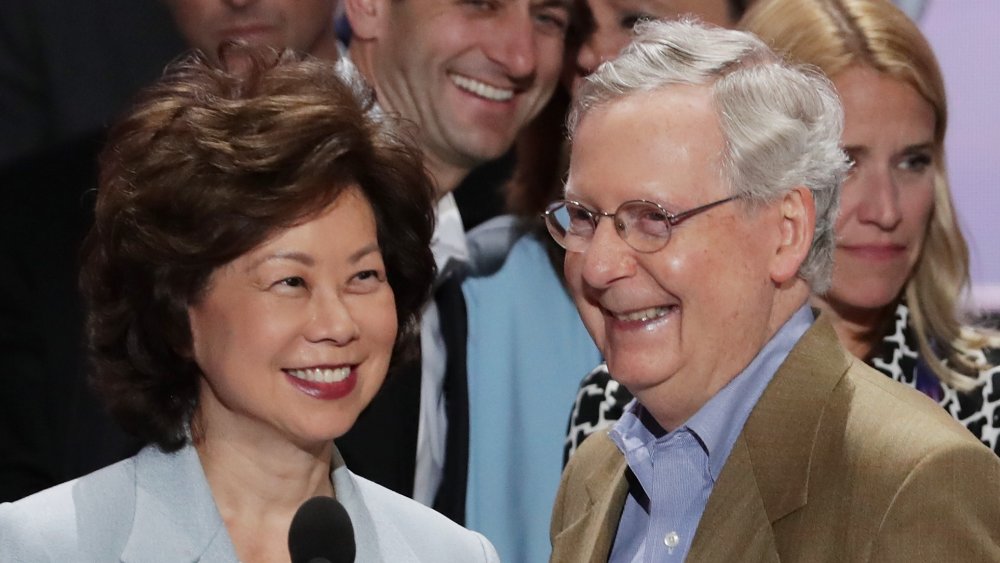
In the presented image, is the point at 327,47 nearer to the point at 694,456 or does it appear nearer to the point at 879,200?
the point at 879,200

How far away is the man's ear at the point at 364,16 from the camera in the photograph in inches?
161

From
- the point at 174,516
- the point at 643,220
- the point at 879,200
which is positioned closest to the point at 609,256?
the point at 643,220

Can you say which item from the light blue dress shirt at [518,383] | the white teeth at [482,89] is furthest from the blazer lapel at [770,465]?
the white teeth at [482,89]

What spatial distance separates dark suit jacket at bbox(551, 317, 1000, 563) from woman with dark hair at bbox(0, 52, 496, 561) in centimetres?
71

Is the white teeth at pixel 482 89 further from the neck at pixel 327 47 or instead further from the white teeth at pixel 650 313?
the white teeth at pixel 650 313

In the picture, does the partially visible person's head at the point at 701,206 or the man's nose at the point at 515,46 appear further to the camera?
the man's nose at the point at 515,46

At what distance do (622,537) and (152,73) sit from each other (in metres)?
1.58

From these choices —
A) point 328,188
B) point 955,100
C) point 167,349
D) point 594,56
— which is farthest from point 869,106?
point 167,349

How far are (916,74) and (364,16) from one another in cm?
146

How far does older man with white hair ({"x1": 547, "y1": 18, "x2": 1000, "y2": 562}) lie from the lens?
239cm

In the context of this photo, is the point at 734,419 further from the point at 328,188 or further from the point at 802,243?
the point at 328,188

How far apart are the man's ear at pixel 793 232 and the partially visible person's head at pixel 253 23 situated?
141 centimetres

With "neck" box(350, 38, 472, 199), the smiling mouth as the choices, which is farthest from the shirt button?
"neck" box(350, 38, 472, 199)

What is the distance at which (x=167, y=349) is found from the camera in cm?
276
